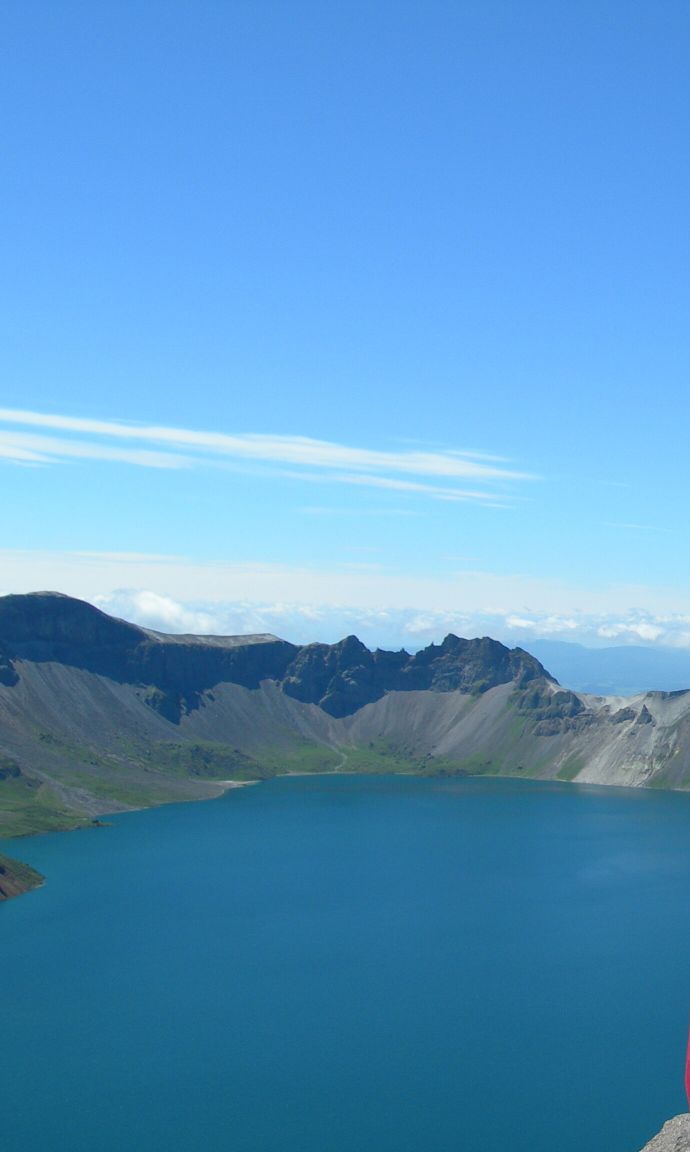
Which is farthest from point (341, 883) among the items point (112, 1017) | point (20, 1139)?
point (20, 1139)

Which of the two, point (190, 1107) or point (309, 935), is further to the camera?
point (309, 935)

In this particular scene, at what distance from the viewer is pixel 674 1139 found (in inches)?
2525

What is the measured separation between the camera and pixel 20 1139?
293 ft

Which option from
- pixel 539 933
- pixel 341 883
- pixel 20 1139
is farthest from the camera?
pixel 341 883

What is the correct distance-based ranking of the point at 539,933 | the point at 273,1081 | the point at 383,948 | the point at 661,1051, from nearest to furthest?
the point at 273,1081
the point at 661,1051
the point at 383,948
the point at 539,933

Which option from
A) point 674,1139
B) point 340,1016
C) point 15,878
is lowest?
point 15,878

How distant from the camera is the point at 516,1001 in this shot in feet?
401

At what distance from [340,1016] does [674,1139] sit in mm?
56520

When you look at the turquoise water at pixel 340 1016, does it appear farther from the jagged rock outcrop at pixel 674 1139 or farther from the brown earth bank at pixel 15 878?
the jagged rock outcrop at pixel 674 1139

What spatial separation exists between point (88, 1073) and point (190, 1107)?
11.6m

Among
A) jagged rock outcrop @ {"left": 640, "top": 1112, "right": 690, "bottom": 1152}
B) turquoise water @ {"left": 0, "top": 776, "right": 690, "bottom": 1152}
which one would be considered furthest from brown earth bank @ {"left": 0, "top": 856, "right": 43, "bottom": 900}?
jagged rock outcrop @ {"left": 640, "top": 1112, "right": 690, "bottom": 1152}

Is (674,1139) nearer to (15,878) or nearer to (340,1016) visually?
(340,1016)

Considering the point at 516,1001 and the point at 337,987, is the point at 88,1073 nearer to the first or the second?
the point at 337,987

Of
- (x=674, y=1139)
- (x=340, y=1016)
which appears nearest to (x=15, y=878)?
(x=340, y=1016)
